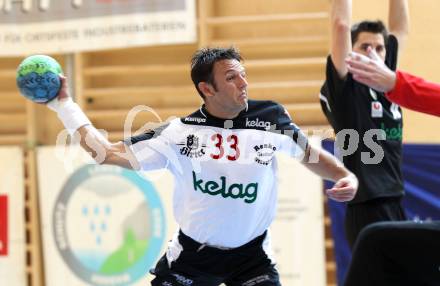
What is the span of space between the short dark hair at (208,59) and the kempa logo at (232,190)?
47 cm

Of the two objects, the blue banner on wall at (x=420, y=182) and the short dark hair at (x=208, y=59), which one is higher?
the short dark hair at (x=208, y=59)

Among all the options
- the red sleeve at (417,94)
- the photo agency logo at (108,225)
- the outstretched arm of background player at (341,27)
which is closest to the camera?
the red sleeve at (417,94)

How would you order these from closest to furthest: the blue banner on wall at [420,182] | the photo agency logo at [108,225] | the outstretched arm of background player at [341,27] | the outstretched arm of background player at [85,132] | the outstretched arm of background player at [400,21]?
the outstretched arm of background player at [85,132] → the outstretched arm of background player at [341,27] → the outstretched arm of background player at [400,21] → the blue banner on wall at [420,182] → the photo agency logo at [108,225]

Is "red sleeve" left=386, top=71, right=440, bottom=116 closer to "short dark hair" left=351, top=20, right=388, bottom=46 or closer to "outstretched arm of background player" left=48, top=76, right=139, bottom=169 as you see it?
"outstretched arm of background player" left=48, top=76, right=139, bottom=169

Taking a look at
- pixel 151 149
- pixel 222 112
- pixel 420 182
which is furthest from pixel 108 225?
pixel 222 112

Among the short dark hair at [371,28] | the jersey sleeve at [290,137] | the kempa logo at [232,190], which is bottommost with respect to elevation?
the kempa logo at [232,190]

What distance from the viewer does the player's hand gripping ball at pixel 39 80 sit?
3.18 m

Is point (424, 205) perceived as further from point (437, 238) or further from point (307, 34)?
point (437, 238)

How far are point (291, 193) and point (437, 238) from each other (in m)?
4.64

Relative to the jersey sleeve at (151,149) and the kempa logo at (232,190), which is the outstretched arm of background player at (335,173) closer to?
the kempa logo at (232,190)

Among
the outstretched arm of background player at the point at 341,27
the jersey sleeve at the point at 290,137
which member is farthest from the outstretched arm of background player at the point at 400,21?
the jersey sleeve at the point at 290,137

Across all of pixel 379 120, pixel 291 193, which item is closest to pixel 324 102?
pixel 379 120

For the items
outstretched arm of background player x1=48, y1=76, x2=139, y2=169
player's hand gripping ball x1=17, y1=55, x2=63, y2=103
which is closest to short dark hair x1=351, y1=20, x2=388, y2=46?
outstretched arm of background player x1=48, y1=76, x2=139, y2=169

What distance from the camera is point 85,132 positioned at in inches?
130
